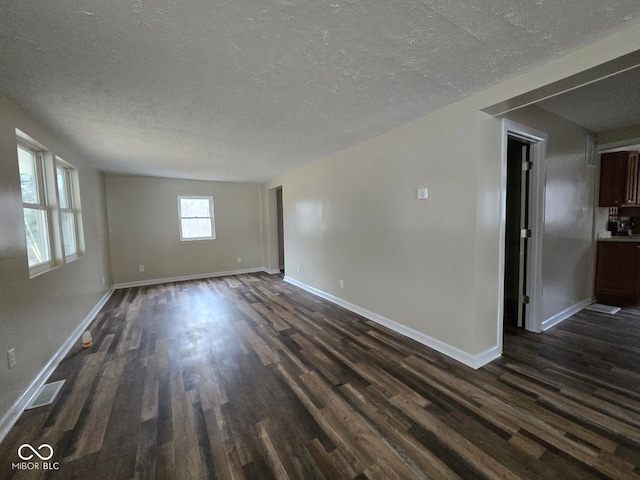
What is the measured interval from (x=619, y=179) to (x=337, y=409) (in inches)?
190

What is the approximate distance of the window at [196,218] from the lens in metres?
6.08

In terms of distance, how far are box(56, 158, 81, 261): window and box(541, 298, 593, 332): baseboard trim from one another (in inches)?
233

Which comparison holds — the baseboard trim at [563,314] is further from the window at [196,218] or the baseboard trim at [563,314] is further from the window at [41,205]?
the window at [196,218]

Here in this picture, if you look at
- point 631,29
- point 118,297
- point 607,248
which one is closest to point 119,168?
point 118,297

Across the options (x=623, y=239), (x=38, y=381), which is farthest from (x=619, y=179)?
(x=38, y=381)

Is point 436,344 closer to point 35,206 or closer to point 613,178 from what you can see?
point 613,178

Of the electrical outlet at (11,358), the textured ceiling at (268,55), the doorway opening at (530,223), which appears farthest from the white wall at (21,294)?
the doorway opening at (530,223)

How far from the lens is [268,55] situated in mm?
1556

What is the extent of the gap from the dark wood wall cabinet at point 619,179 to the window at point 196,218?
7383 millimetres

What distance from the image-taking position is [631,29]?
4.46ft

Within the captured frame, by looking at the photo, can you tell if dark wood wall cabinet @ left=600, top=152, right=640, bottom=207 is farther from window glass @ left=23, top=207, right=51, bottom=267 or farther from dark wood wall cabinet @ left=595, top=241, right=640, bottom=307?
window glass @ left=23, top=207, right=51, bottom=267

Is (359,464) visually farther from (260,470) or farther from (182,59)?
(182,59)

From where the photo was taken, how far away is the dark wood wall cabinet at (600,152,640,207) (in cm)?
345

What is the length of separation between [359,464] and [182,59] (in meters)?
2.60
